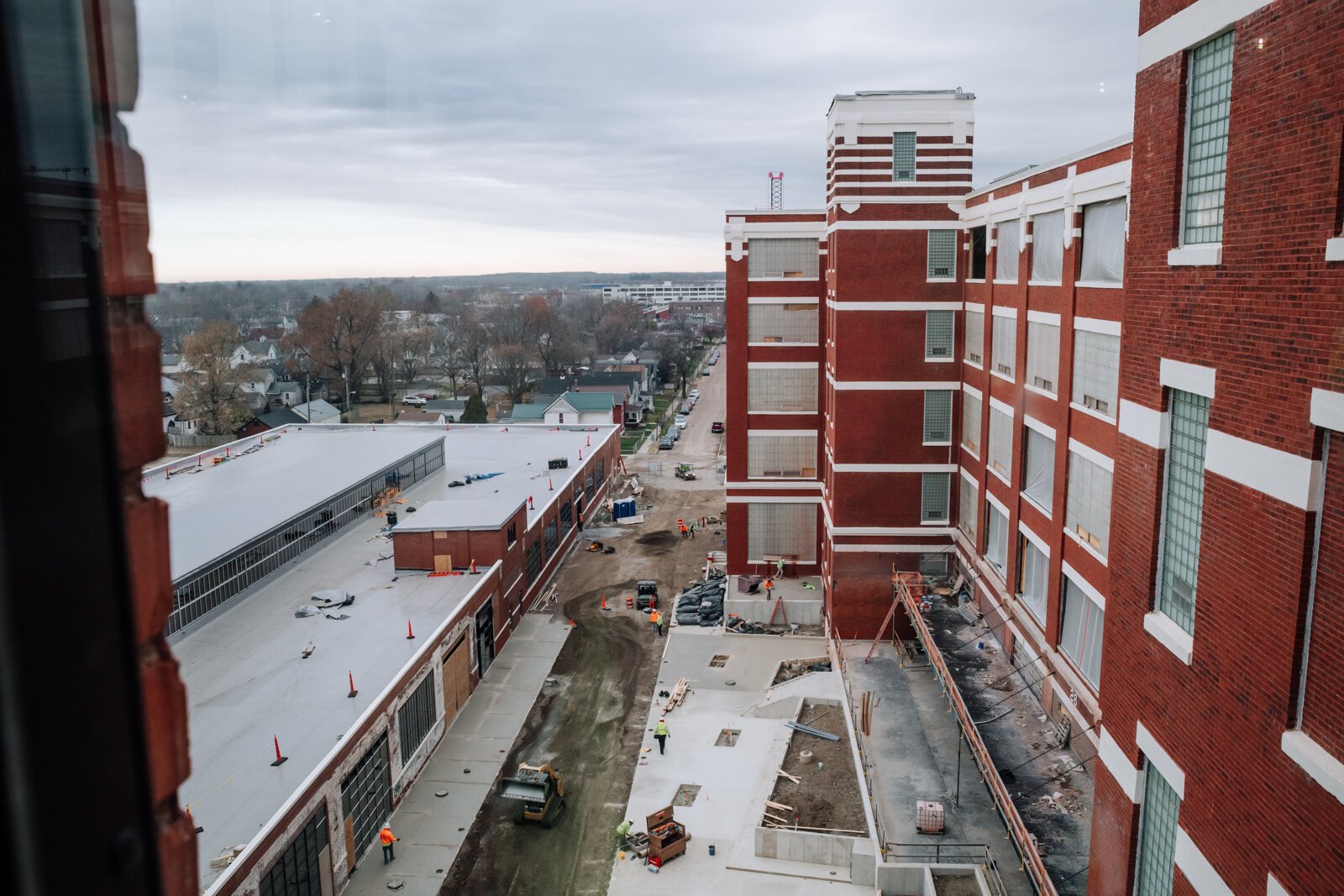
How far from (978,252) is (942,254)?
3.72 ft

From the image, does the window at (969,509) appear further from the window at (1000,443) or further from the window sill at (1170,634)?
the window sill at (1170,634)

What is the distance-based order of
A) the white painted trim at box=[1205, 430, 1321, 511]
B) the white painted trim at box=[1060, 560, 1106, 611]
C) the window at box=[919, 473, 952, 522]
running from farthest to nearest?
the window at box=[919, 473, 952, 522], the white painted trim at box=[1060, 560, 1106, 611], the white painted trim at box=[1205, 430, 1321, 511]

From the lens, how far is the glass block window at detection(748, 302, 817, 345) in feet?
99.5

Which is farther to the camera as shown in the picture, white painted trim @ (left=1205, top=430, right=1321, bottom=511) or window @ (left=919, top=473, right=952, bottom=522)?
window @ (left=919, top=473, right=952, bottom=522)

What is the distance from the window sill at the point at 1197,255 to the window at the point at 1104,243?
26.0 feet

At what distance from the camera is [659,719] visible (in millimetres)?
24484

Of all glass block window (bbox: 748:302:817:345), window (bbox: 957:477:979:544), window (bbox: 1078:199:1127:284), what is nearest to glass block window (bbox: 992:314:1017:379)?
window (bbox: 957:477:979:544)

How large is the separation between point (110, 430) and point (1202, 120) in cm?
902

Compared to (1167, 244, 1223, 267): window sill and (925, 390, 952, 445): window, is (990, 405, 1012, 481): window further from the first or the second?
(1167, 244, 1223, 267): window sill

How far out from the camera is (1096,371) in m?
16.8

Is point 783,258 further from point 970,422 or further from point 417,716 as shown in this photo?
point 417,716

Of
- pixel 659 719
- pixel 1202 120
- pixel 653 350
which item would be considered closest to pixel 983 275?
pixel 659 719

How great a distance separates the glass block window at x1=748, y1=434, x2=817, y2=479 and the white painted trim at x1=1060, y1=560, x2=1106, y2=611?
1323 centimetres

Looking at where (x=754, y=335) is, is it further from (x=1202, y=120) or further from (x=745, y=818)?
(x=1202, y=120)
